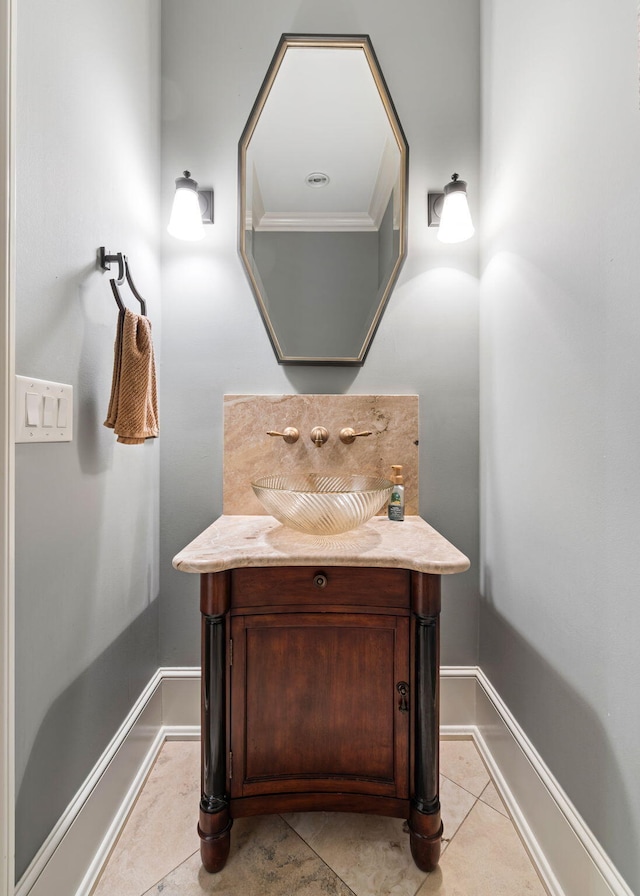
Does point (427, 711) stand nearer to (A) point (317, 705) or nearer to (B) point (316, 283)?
(A) point (317, 705)

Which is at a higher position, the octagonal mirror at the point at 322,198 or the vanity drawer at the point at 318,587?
the octagonal mirror at the point at 322,198

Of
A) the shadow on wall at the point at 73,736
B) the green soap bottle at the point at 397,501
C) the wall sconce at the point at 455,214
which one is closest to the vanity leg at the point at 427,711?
the green soap bottle at the point at 397,501

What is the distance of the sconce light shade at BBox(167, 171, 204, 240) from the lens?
1405mm

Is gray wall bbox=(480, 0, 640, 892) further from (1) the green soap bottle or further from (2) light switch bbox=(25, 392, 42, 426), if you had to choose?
(2) light switch bbox=(25, 392, 42, 426)

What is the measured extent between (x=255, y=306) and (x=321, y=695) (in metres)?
1.22

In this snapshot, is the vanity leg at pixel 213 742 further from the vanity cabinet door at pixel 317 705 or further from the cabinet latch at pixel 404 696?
the cabinet latch at pixel 404 696

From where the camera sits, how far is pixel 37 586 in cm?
85

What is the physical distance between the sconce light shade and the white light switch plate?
76 cm

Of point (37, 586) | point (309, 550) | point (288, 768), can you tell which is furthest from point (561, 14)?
point (288, 768)

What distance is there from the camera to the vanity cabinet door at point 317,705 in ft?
3.47

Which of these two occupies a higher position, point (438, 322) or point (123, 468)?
point (438, 322)

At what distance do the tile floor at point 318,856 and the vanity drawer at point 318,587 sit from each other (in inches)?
25.1

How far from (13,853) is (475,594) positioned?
4.47 ft

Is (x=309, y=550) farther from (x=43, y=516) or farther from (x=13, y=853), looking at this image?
(x=13, y=853)
